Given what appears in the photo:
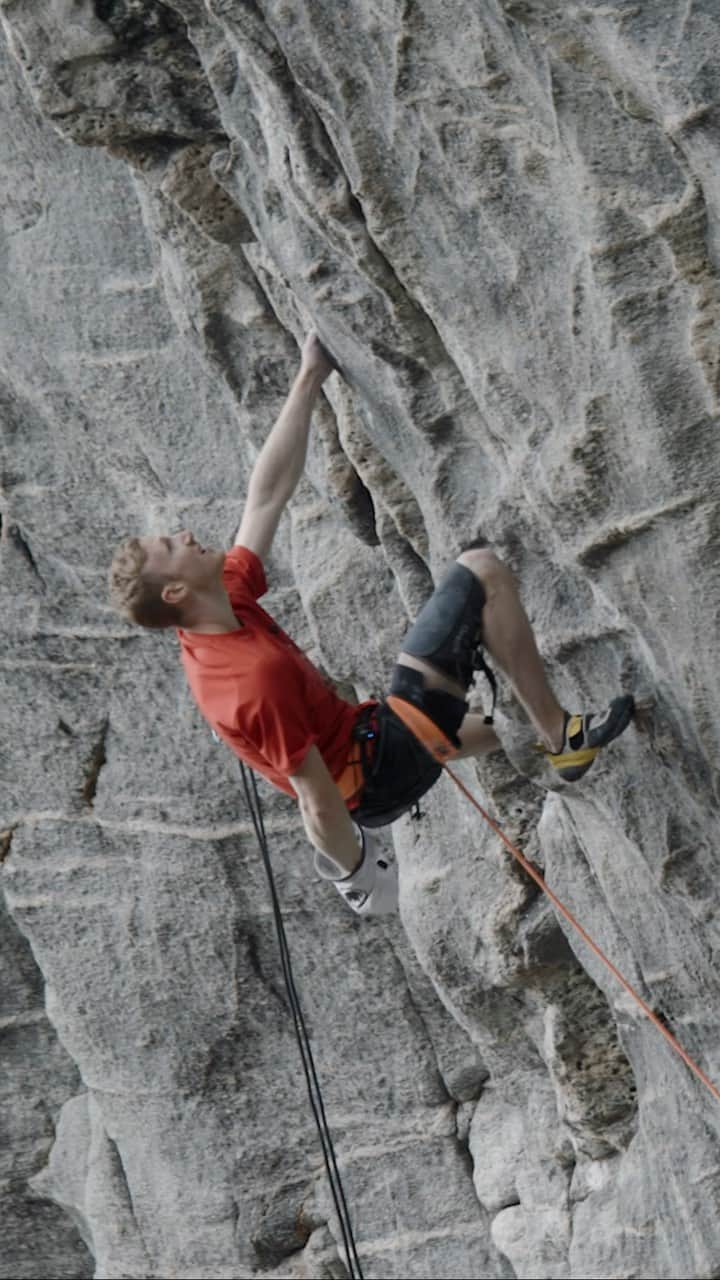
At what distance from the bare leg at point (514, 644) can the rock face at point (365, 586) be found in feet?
0.81

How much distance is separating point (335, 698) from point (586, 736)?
0.76 meters

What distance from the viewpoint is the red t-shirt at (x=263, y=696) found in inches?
183

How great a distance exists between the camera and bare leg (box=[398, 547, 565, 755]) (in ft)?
15.6

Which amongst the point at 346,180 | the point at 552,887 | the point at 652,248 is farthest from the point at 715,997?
Answer: the point at 346,180

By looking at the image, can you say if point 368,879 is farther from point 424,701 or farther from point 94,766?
point 94,766

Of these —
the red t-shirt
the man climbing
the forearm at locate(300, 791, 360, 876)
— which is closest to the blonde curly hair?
the man climbing

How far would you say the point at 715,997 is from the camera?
215 inches

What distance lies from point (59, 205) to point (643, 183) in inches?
136

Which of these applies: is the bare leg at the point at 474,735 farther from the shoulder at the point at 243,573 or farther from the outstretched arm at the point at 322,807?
the shoulder at the point at 243,573

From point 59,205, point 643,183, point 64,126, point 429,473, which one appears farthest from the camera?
point 59,205

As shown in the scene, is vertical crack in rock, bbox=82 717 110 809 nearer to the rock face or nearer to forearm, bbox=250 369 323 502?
the rock face

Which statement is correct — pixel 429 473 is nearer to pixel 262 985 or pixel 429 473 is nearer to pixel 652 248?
pixel 652 248

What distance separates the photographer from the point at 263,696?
4.66m

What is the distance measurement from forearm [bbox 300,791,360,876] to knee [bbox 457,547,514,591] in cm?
73
